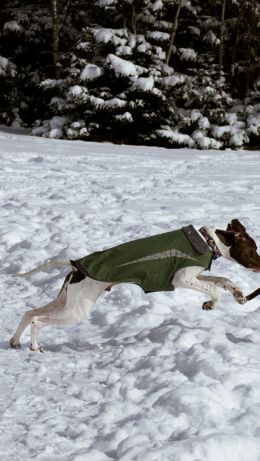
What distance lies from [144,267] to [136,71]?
14.6m

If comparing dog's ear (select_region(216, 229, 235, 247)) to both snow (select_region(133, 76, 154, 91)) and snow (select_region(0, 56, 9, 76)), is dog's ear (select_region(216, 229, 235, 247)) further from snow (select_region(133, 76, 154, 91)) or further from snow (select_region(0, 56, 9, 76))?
snow (select_region(0, 56, 9, 76))

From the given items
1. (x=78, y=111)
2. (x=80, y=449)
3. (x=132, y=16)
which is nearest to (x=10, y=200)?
(x=80, y=449)

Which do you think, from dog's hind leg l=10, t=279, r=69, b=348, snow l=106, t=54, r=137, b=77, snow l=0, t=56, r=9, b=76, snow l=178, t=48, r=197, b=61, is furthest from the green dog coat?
snow l=0, t=56, r=9, b=76

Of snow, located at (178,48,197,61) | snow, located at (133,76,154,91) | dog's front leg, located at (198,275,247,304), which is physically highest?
snow, located at (178,48,197,61)

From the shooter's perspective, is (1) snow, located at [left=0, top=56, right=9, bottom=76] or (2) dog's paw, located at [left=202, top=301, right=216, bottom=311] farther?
(1) snow, located at [left=0, top=56, right=9, bottom=76]

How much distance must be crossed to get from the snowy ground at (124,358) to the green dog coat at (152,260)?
47 centimetres

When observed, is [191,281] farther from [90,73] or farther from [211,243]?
[90,73]

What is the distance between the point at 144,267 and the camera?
4.49 m

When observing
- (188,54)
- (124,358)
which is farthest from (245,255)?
(188,54)

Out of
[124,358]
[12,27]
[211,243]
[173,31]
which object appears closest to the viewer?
[124,358]

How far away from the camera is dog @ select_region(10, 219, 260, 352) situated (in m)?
4.45

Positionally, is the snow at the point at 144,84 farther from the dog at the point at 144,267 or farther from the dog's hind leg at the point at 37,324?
the dog's hind leg at the point at 37,324

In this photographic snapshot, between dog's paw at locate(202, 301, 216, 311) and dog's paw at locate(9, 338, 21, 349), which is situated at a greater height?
dog's paw at locate(202, 301, 216, 311)

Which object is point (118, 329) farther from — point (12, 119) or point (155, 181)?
point (12, 119)
